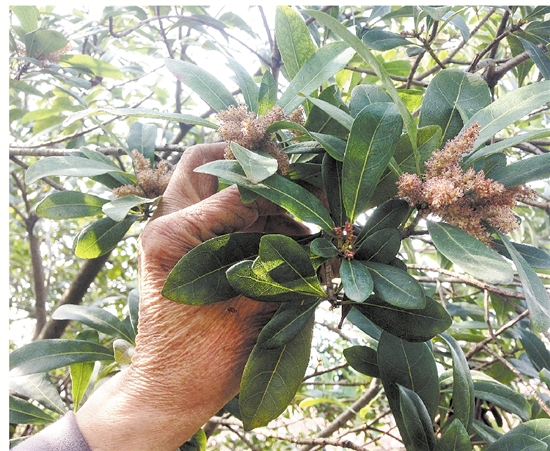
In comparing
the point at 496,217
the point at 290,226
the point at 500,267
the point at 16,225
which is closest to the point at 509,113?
the point at 496,217

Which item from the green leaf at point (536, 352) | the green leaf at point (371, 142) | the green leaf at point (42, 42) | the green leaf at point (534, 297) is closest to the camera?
the green leaf at point (534, 297)

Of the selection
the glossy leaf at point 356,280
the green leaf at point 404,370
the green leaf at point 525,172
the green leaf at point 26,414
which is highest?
the green leaf at point 525,172

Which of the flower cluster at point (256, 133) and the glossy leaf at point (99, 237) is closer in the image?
the flower cluster at point (256, 133)

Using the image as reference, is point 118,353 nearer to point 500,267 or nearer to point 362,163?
point 362,163

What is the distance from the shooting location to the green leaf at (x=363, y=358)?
1101 millimetres

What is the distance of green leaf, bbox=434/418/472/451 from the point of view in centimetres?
84

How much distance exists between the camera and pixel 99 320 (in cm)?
142

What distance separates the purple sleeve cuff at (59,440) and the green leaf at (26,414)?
44cm

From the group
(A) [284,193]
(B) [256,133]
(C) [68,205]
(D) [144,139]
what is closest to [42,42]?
(D) [144,139]

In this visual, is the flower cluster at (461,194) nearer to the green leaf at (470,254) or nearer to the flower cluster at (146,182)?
the green leaf at (470,254)

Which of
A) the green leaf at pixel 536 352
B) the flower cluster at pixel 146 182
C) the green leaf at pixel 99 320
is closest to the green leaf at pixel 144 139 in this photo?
the flower cluster at pixel 146 182

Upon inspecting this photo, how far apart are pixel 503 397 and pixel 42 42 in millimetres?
1888

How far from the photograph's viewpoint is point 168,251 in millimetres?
925
